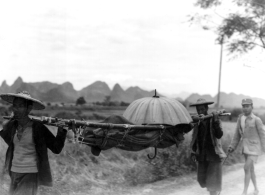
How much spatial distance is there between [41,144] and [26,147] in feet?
0.55

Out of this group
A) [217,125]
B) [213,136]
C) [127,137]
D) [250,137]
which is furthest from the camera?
[250,137]

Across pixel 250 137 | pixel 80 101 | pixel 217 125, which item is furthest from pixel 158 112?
pixel 80 101

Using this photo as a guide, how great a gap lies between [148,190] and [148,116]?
129 inches

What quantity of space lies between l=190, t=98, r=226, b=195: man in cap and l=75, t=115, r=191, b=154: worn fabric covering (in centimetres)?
99

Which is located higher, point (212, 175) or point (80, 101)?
point (80, 101)

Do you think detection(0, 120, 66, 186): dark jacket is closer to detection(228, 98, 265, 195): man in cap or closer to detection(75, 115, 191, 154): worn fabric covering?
detection(75, 115, 191, 154): worn fabric covering

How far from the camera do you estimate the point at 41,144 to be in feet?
13.4

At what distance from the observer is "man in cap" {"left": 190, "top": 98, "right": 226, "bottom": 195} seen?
593cm

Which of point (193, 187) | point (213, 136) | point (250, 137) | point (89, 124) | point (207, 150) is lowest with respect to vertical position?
point (193, 187)

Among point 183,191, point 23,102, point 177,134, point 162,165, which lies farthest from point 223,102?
point 23,102

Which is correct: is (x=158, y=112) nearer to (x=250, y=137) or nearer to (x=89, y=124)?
(x=89, y=124)

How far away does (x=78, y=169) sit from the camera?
7746 millimetres

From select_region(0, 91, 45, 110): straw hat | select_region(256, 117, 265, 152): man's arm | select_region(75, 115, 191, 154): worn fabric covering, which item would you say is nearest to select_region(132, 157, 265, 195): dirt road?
select_region(256, 117, 265, 152): man's arm

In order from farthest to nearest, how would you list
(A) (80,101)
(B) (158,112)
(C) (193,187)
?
1. (A) (80,101)
2. (C) (193,187)
3. (B) (158,112)
